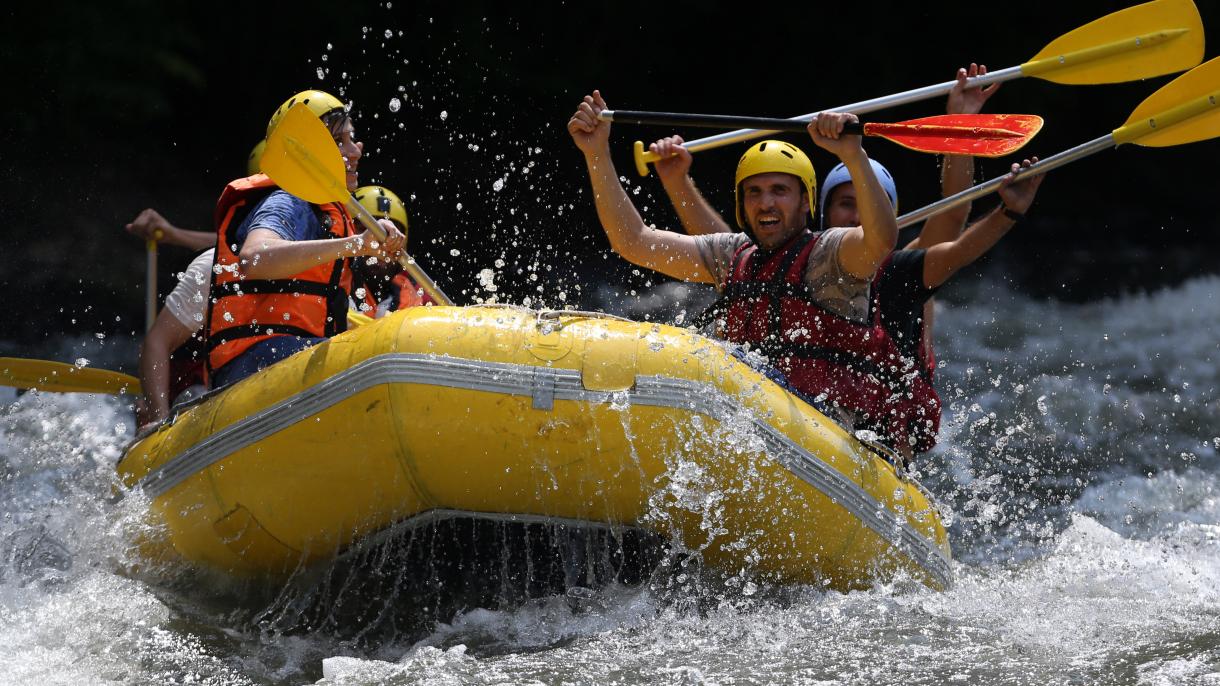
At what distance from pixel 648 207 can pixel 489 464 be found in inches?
206

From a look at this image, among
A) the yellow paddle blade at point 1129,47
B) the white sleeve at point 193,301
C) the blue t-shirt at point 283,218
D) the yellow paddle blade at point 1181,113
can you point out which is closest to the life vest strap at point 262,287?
the blue t-shirt at point 283,218

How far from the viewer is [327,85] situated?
27.3ft

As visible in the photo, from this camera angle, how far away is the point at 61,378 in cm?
493

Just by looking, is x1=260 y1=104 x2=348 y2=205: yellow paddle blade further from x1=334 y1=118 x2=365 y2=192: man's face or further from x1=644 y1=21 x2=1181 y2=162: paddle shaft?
x1=644 y1=21 x2=1181 y2=162: paddle shaft

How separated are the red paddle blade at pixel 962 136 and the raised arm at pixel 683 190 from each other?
0.67m

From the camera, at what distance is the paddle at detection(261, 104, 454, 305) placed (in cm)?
386

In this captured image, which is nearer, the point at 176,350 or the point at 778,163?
the point at 778,163

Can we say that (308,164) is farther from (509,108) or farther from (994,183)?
(509,108)

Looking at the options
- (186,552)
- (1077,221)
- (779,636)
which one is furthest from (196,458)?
(1077,221)

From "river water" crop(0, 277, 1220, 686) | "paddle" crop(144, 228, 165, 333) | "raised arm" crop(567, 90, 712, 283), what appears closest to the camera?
"river water" crop(0, 277, 1220, 686)

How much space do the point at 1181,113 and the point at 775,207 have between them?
1.45 metres

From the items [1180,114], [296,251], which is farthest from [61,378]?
[1180,114]

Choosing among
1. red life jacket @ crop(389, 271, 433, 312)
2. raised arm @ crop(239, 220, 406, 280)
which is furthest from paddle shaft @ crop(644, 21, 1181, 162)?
red life jacket @ crop(389, 271, 433, 312)

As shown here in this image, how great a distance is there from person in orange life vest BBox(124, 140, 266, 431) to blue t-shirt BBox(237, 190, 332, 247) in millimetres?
515
